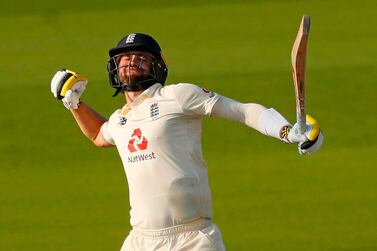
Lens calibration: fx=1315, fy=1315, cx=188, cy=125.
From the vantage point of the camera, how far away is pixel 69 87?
7.19 m

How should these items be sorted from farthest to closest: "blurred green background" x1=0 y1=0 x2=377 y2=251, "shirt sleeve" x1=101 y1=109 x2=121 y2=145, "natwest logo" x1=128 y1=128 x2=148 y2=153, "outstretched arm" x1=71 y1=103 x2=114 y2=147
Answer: "blurred green background" x1=0 y1=0 x2=377 y2=251 < "outstretched arm" x1=71 y1=103 x2=114 y2=147 < "shirt sleeve" x1=101 y1=109 x2=121 y2=145 < "natwest logo" x1=128 y1=128 x2=148 y2=153

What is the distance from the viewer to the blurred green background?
9.95m

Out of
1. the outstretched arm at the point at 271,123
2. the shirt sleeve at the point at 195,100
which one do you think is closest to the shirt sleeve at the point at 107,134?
the shirt sleeve at the point at 195,100

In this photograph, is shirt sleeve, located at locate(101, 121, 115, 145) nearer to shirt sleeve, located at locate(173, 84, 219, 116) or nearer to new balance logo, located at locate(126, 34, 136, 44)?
new balance logo, located at locate(126, 34, 136, 44)

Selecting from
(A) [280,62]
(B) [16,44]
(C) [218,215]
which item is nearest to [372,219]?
(C) [218,215]

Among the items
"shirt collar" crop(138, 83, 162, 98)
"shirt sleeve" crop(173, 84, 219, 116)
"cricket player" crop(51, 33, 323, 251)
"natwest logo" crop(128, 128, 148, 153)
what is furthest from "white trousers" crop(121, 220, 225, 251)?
"shirt collar" crop(138, 83, 162, 98)

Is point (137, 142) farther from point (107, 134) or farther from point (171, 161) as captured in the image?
point (107, 134)

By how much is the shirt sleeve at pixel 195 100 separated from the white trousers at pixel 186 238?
1.78 ft

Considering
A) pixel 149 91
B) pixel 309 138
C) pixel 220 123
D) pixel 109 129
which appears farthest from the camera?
pixel 220 123

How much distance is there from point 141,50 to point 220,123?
5.34 meters

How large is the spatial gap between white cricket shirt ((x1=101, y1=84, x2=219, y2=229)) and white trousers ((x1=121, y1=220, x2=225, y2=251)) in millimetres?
34

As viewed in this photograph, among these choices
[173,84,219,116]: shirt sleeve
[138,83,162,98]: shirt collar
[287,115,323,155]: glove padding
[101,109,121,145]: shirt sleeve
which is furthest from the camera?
[101,109,121,145]: shirt sleeve

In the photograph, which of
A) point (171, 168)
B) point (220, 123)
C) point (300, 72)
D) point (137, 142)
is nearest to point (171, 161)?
point (171, 168)

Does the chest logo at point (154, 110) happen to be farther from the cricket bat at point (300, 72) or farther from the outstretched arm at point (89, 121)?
the cricket bat at point (300, 72)
